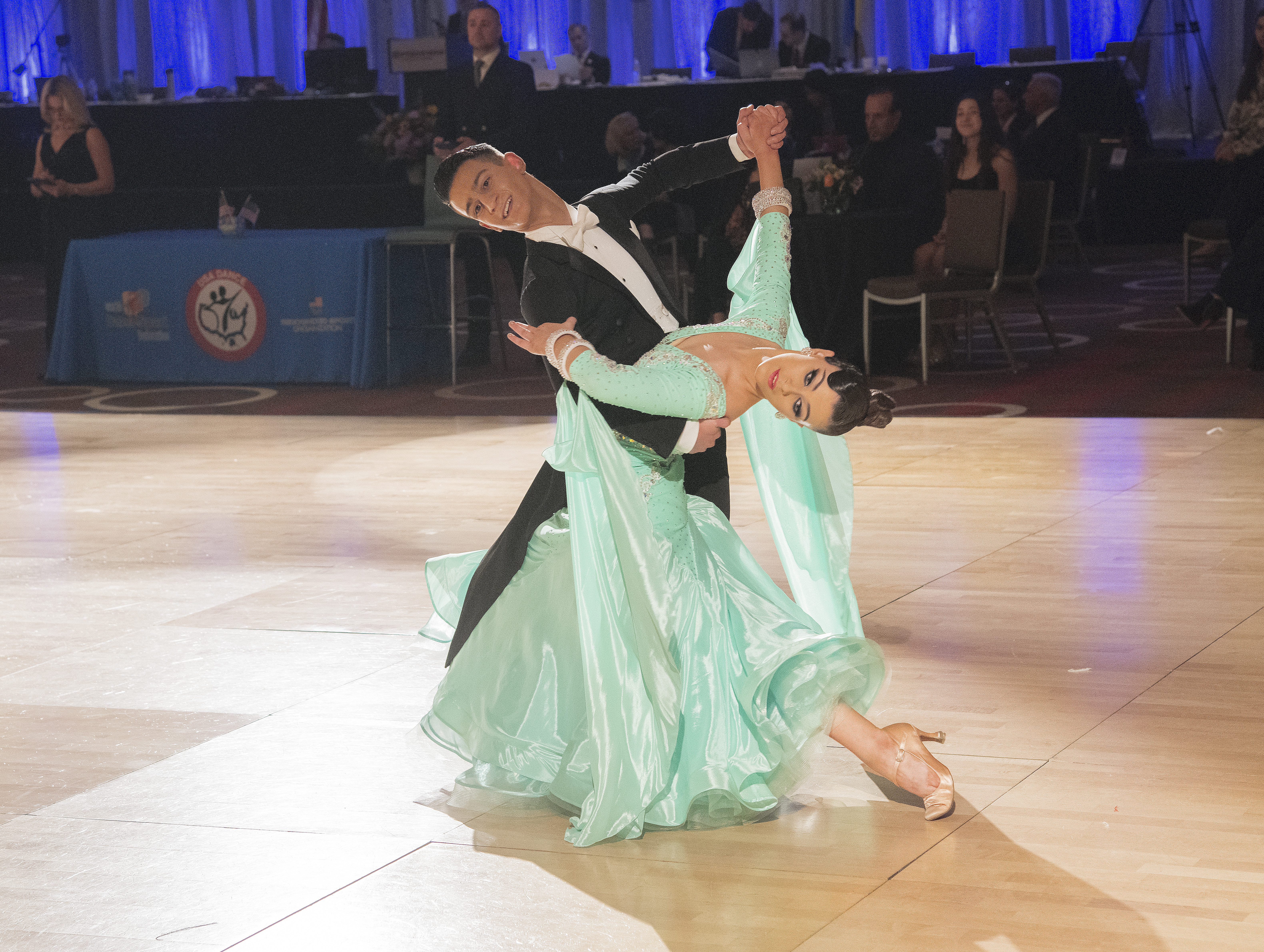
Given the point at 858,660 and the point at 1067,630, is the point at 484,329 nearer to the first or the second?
the point at 1067,630

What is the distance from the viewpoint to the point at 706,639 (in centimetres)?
282

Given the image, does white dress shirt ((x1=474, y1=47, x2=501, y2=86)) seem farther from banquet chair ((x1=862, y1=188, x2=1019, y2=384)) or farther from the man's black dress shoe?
the man's black dress shoe

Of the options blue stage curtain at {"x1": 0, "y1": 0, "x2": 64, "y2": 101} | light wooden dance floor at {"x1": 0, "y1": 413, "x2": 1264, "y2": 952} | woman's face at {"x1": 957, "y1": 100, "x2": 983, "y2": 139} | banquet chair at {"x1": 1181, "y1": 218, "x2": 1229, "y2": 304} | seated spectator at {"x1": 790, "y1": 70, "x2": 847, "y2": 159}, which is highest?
blue stage curtain at {"x1": 0, "y1": 0, "x2": 64, "y2": 101}

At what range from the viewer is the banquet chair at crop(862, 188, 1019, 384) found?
307 inches

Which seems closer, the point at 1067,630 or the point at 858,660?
the point at 858,660

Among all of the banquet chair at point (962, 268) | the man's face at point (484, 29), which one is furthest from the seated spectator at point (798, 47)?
the banquet chair at point (962, 268)

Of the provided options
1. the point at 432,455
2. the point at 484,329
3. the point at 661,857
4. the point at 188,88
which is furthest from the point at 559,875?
the point at 188,88

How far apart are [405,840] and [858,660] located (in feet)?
2.67

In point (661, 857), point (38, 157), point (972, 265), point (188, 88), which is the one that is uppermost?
point (188, 88)

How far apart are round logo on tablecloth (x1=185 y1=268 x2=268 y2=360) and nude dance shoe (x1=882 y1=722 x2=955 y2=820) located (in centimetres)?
638

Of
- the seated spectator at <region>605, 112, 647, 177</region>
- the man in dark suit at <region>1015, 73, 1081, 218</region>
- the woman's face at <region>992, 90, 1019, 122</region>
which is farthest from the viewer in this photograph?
the woman's face at <region>992, 90, 1019, 122</region>

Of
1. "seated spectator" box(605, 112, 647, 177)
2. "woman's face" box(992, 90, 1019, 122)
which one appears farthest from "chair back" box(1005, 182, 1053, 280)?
"woman's face" box(992, 90, 1019, 122)

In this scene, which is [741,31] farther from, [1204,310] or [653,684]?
[653,684]

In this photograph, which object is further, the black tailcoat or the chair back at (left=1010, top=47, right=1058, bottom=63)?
the chair back at (left=1010, top=47, right=1058, bottom=63)
